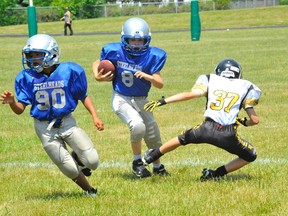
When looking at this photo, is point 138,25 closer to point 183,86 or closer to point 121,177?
point 121,177

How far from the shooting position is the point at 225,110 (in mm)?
6449

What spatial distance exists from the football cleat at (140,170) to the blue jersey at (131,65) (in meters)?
0.68

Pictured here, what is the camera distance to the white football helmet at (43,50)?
19.5 ft

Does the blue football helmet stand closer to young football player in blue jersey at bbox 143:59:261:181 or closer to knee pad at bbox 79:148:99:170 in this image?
young football player in blue jersey at bbox 143:59:261:181

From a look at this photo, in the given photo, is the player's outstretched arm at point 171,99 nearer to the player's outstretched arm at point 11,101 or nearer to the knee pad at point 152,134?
the knee pad at point 152,134

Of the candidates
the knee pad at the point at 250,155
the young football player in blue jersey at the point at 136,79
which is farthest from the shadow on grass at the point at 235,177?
the young football player in blue jersey at the point at 136,79

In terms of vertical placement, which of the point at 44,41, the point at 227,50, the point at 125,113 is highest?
the point at 44,41

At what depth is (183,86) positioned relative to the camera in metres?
15.2

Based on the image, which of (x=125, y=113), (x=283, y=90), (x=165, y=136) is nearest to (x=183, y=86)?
(x=283, y=90)

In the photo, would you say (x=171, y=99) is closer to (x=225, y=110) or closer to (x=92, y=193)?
(x=225, y=110)

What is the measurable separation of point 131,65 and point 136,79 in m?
0.15

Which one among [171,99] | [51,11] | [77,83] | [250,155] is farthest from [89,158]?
[51,11]

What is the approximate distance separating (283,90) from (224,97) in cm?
770

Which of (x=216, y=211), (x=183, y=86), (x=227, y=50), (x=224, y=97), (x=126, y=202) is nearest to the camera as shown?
(x=216, y=211)
